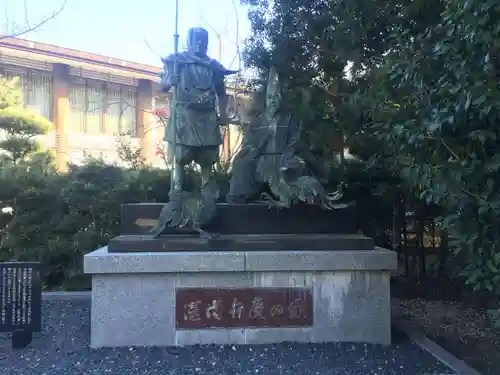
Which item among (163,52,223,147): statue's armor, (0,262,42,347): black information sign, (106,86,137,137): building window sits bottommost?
(0,262,42,347): black information sign

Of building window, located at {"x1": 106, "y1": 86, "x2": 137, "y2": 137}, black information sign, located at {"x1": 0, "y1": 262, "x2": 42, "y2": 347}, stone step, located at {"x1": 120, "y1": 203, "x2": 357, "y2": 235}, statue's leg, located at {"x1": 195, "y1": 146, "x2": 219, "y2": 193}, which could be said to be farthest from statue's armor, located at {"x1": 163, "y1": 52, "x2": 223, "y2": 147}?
building window, located at {"x1": 106, "y1": 86, "x2": 137, "y2": 137}

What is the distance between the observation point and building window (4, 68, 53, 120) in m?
16.5

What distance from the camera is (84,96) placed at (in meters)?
17.9

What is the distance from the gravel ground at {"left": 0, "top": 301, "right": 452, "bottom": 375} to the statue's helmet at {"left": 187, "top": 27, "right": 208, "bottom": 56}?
3.00 metres

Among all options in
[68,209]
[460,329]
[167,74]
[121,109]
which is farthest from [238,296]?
[121,109]

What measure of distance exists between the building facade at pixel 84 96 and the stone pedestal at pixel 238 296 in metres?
10.9

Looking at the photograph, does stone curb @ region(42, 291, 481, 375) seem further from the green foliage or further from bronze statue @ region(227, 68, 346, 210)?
bronze statue @ region(227, 68, 346, 210)

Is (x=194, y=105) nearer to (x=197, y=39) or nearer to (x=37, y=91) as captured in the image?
(x=197, y=39)

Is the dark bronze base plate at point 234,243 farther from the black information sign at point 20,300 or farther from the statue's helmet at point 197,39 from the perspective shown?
the statue's helmet at point 197,39

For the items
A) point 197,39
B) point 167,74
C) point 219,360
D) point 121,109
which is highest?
point 121,109

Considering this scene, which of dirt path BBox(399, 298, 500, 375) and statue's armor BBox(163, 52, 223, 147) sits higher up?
statue's armor BBox(163, 52, 223, 147)

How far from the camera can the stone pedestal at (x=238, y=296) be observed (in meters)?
5.00

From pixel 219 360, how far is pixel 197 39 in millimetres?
3215

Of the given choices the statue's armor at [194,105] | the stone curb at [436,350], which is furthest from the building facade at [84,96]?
the stone curb at [436,350]
